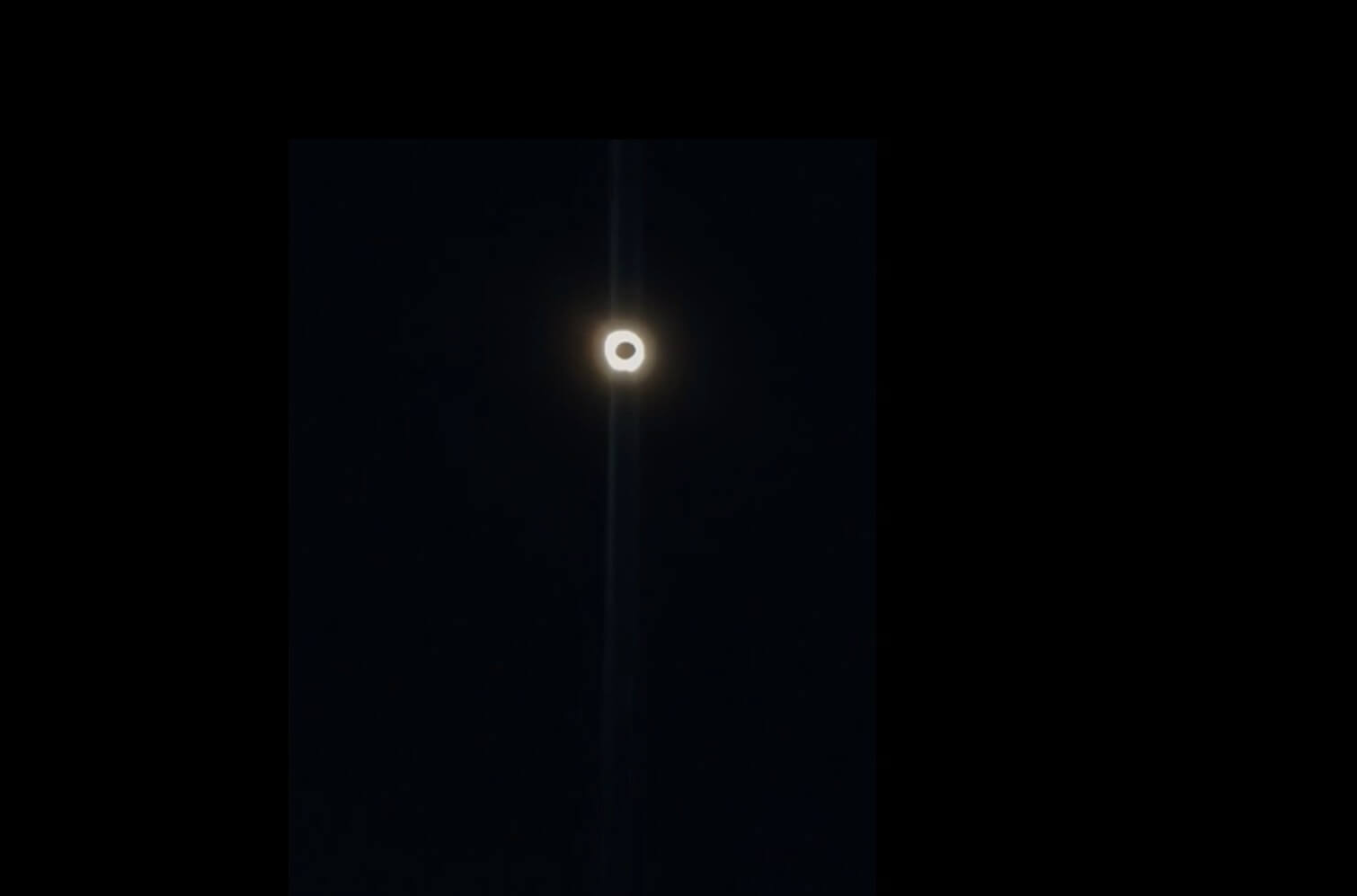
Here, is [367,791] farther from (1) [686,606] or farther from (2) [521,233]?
(2) [521,233]

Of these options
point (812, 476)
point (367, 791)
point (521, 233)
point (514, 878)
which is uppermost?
point (521, 233)

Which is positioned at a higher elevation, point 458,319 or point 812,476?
point 458,319

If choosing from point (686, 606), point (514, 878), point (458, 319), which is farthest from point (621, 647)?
point (458, 319)

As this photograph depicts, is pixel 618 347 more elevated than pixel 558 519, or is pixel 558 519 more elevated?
pixel 618 347
